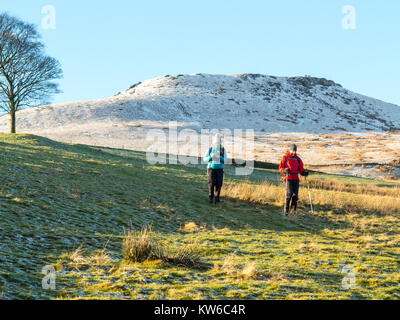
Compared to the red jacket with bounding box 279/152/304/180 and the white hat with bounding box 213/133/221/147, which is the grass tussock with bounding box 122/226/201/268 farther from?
the red jacket with bounding box 279/152/304/180

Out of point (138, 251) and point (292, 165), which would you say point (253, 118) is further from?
point (138, 251)

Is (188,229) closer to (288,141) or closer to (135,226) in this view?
(135,226)

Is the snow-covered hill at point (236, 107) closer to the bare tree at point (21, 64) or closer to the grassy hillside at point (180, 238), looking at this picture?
the bare tree at point (21, 64)

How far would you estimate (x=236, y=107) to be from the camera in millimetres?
89562

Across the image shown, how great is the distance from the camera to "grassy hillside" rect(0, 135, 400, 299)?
4934mm

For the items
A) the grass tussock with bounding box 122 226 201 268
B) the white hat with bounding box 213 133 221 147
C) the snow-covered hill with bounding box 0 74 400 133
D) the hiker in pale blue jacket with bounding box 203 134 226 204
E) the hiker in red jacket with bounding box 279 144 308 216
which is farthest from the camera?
the snow-covered hill with bounding box 0 74 400 133

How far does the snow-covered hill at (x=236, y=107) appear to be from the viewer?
232 feet

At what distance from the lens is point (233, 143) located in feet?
184

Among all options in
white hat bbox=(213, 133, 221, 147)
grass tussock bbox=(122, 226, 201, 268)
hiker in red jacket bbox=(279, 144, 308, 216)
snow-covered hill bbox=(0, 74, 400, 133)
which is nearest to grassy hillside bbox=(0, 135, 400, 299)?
grass tussock bbox=(122, 226, 201, 268)

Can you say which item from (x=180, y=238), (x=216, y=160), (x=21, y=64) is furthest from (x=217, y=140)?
(x=21, y=64)

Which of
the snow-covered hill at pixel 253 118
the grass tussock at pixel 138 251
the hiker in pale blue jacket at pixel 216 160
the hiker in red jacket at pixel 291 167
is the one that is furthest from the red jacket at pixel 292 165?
the snow-covered hill at pixel 253 118

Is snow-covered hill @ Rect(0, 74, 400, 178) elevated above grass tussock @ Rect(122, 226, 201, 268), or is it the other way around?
snow-covered hill @ Rect(0, 74, 400, 178)

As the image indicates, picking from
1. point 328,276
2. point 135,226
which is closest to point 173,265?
point 328,276

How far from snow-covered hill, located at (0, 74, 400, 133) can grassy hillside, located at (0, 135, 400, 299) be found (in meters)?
52.5
